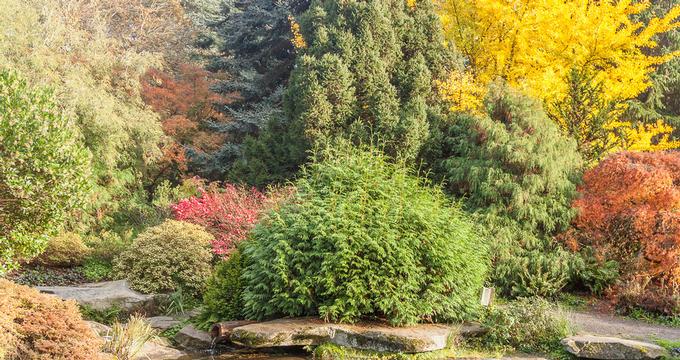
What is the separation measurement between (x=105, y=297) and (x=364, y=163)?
446cm

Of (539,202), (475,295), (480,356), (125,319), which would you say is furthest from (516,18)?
(125,319)

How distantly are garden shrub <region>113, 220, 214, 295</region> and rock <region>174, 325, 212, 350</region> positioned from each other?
6.52 feet

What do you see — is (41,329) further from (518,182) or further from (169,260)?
(518,182)

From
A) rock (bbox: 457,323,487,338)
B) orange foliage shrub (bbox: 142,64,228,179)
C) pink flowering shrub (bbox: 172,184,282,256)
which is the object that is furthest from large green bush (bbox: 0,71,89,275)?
orange foliage shrub (bbox: 142,64,228,179)

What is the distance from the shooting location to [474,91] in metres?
12.7

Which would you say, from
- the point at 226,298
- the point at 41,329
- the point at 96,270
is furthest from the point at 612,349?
the point at 96,270

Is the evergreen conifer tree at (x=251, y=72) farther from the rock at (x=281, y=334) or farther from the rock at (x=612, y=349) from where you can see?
the rock at (x=612, y=349)

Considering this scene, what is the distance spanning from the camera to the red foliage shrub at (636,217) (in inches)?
382

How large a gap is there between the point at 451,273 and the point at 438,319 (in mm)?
659

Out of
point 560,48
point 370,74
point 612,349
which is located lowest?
point 612,349

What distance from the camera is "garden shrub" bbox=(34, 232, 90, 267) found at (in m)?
12.8

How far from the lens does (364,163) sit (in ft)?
27.1

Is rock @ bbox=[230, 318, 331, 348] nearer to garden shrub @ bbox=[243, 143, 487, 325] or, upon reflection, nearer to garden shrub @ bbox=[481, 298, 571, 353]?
garden shrub @ bbox=[243, 143, 487, 325]

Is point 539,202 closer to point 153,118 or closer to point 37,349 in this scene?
point 37,349
